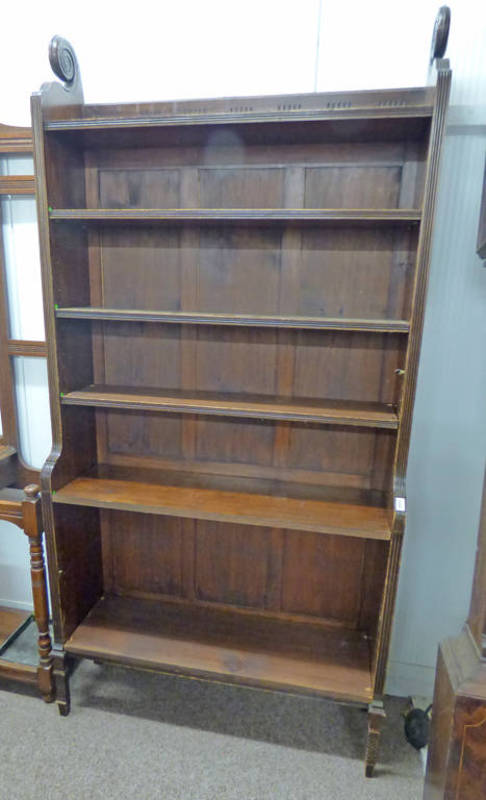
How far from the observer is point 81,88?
5.44 ft

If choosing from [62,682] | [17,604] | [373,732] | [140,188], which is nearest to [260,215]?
[140,188]

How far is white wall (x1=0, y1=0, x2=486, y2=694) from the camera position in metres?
1.51

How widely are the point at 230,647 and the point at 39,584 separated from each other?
73 centimetres

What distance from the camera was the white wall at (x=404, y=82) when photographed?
→ 1511mm

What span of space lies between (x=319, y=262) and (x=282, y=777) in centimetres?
172

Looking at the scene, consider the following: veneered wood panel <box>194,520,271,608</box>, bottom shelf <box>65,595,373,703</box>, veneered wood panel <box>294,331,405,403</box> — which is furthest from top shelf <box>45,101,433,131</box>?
bottom shelf <box>65,595,373,703</box>

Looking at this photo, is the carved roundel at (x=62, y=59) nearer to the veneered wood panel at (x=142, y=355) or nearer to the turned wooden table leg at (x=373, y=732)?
the veneered wood panel at (x=142, y=355)

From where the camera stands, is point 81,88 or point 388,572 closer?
point 388,572

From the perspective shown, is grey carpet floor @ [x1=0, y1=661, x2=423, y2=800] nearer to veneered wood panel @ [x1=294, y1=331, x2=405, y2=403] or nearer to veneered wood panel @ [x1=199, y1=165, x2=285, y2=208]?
veneered wood panel @ [x1=294, y1=331, x2=405, y2=403]

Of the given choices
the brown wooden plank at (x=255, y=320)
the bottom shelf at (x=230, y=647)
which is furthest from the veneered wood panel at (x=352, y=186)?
the bottom shelf at (x=230, y=647)

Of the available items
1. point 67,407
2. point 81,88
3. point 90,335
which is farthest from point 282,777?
point 81,88

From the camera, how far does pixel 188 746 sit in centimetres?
168

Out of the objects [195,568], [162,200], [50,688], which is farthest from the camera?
[195,568]

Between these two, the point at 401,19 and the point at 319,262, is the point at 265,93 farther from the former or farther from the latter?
the point at 319,262
